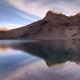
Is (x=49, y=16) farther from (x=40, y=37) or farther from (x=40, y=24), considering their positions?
(x=40, y=37)

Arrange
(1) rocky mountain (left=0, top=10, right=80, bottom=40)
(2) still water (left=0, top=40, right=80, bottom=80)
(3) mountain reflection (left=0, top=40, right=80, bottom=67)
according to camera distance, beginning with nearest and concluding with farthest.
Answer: (2) still water (left=0, top=40, right=80, bottom=80)
(3) mountain reflection (left=0, top=40, right=80, bottom=67)
(1) rocky mountain (left=0, top=10, right=80, bottom=40)

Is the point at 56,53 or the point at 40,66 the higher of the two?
the point at 56,53

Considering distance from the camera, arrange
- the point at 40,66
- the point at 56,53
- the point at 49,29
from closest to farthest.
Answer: the point at 40,66, the point at 56,53, the point at 49,29

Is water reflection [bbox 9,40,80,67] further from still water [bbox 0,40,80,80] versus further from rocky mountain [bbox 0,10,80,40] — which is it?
rocky mountain [bbox 0,10,80,40]

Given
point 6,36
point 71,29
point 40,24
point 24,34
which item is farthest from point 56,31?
point 6,36

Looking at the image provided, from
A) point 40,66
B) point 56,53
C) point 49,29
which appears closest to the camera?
point 40,66

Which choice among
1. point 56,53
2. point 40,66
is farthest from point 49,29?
point 40,66

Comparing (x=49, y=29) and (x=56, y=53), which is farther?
(x=49, y=29)

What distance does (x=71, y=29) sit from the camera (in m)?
80.5

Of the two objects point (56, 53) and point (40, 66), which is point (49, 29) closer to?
point (56, 53)

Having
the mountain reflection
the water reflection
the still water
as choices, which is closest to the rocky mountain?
the mountain reflection

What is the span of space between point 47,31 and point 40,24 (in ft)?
45.2

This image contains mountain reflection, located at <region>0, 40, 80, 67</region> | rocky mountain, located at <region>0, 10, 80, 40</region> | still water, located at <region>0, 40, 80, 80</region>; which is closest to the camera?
still water, located at <region>0, 40, 80, 80</region>

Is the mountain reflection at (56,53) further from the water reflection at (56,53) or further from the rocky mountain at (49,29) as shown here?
the rocky mountain at (49,29)
